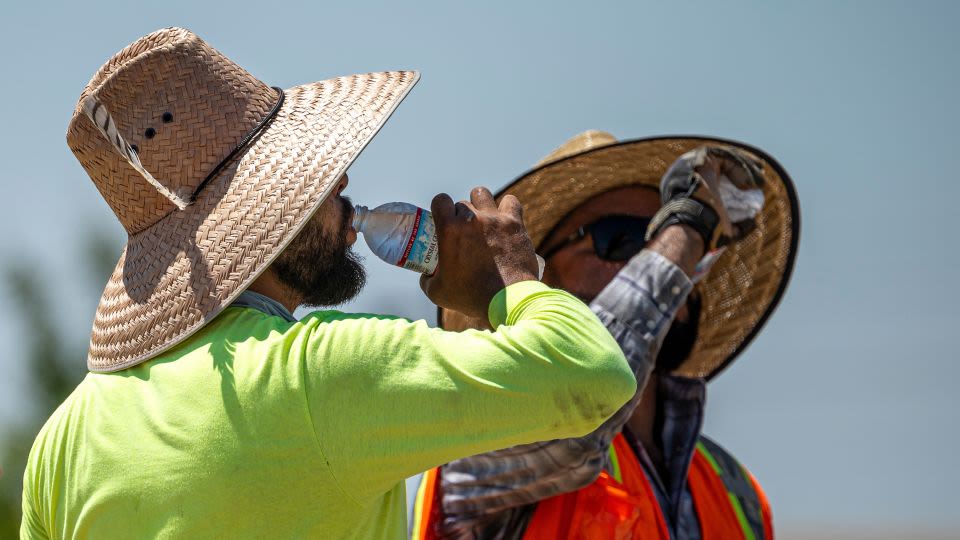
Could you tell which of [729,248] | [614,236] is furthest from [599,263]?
[729,248]

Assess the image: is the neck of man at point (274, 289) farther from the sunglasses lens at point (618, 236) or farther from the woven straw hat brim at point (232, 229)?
the sunglasses lens at point (618, 236)

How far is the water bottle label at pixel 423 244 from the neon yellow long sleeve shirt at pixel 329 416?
1.25 feet

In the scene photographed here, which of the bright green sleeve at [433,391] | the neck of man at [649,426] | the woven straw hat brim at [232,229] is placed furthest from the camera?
the neck of man at [649,426]

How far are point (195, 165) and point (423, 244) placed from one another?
1.55ft

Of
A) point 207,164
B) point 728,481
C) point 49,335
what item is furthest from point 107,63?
point 49,335

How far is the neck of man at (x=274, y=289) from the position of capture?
88.7 inches

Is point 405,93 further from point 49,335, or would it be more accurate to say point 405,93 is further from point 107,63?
point 49,335

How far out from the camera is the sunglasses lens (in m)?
3.80

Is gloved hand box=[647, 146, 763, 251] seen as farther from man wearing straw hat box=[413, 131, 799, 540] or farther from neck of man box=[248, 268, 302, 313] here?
neck of man box=[248, 268, 302, 313]

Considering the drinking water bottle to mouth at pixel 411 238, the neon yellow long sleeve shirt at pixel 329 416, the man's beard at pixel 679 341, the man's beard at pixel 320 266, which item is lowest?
the neon yellow long sleeve shirt at pixel 329 416

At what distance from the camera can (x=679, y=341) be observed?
13.3ft

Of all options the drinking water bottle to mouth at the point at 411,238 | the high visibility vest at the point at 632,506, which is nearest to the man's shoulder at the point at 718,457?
the high visibility vest at the point at 632,506

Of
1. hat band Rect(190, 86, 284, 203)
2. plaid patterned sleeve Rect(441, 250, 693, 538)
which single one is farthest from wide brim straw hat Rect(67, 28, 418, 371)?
plaid patterned sleeve Rect(441, 250, 693, 538)

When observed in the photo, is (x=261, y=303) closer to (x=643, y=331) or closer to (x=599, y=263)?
(x=643, y=331)
